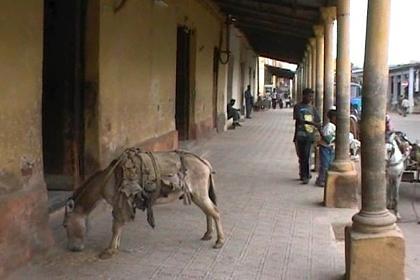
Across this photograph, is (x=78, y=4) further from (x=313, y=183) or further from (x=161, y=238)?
(x=313, y=183)

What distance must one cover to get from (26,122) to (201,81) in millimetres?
11051

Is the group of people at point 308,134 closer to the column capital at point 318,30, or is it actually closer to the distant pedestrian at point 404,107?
the column capital at point 318,30

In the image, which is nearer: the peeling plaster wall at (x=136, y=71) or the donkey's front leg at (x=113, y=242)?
the donkey's front leg at (x=113, y=242)

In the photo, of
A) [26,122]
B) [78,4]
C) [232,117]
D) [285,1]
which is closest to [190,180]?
[26,122]

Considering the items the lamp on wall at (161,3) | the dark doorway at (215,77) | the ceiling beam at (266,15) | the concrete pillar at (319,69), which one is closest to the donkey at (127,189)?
the lamp on wall at (161,3)

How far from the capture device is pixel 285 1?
573 inches

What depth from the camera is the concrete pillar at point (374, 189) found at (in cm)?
504

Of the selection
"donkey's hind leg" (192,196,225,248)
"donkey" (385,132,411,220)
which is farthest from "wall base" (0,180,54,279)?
"donkey" (385,132,411,220)

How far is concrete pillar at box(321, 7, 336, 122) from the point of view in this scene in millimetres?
11148

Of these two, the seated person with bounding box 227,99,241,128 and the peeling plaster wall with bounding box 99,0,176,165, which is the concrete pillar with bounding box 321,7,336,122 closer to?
the peeling plaster wall with bounding box 99,0,176,165

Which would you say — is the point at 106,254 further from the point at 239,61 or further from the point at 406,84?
the point at 406,84

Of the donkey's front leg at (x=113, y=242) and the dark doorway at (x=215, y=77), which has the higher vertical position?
the dark doorway at (x=215, y=77)

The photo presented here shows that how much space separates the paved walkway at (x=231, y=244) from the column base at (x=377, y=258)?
0.48 metres

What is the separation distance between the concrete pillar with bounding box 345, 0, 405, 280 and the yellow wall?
2819 millimetres
